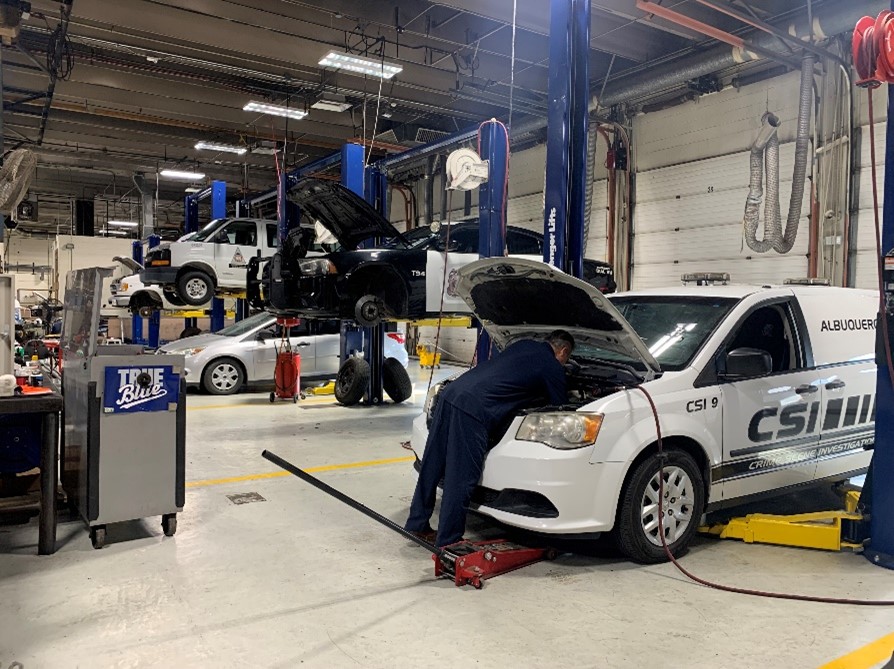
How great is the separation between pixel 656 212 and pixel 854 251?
3.61 m

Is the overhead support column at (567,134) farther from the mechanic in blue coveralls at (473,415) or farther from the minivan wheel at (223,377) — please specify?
the minivan wheel at (223,377)

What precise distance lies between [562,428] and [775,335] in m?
1.94

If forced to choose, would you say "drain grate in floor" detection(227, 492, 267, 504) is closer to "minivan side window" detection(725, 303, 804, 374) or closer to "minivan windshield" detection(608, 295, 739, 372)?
"minivan windshield" detection(608, 295, 739, 372)

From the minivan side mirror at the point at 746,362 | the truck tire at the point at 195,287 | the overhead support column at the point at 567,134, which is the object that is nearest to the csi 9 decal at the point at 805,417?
the minivan side mirror at the point at 746,362

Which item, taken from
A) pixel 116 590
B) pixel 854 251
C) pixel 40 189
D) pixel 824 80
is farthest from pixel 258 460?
pixel 40 189

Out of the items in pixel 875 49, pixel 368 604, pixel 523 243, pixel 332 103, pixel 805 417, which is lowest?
pixel 368 604

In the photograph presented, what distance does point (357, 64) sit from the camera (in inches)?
381

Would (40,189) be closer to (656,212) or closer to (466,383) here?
(656,212)

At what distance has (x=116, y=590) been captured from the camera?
352 cm

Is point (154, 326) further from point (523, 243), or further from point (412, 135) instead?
point (523, 243)

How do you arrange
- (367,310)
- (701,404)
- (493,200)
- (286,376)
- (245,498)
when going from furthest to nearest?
(286,376), (367,310), (493,200), (245,498), (701,404)

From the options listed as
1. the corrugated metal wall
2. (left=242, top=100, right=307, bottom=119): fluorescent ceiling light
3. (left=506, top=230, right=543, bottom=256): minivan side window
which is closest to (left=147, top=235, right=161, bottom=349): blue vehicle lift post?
(left=242, top=100, right=307, bottom=119): fluorescent ceiling light

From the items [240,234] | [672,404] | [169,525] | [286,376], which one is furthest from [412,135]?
[672,404]

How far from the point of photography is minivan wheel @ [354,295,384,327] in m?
7.68
